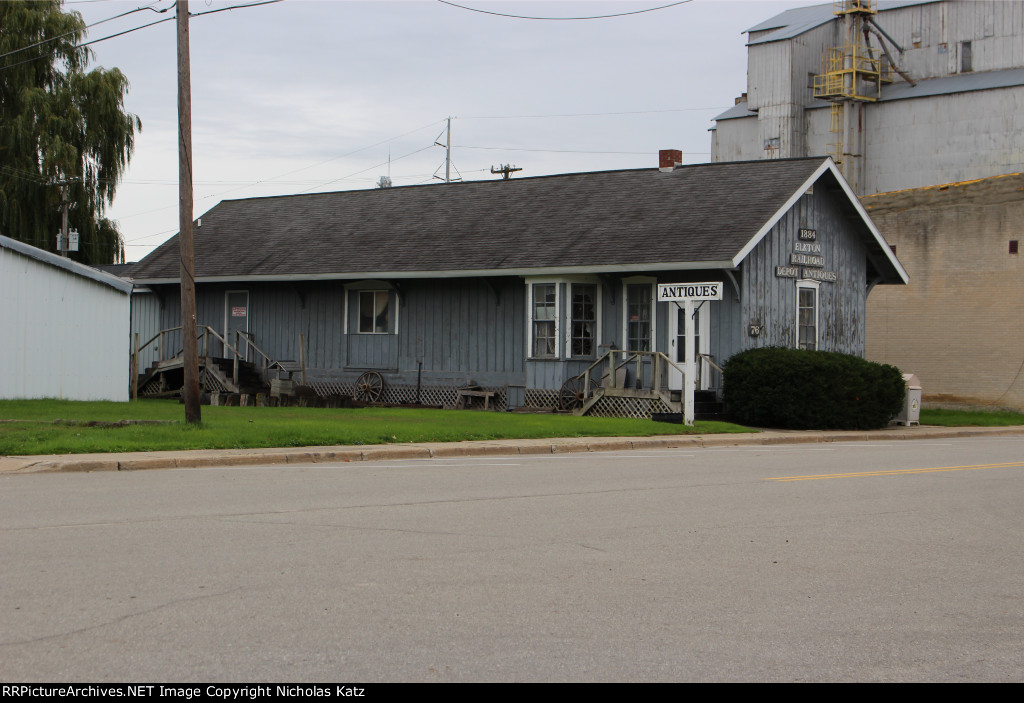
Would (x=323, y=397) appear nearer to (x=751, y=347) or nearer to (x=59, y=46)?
(x=751, y=347)

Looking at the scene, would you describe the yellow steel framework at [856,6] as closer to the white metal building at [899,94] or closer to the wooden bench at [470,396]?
the white metal building at [899,94]

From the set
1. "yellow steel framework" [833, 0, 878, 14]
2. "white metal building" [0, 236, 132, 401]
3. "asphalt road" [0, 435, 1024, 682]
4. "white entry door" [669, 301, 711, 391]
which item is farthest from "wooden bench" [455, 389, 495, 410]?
"yellow steel framework" [833, 0, 878, 14]

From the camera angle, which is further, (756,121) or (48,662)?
(756,121)

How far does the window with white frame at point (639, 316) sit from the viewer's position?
2764 centimetres

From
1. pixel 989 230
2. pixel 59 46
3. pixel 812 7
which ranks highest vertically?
pixel 812 7

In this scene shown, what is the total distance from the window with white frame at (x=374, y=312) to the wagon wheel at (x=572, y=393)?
5.97 meters

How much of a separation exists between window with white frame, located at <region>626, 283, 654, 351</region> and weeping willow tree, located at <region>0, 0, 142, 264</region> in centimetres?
2504

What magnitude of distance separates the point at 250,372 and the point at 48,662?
26.2m

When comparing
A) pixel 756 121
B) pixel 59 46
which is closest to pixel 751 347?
pixel 59 46

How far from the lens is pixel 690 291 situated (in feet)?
76.4

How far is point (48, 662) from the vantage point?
18.9ft

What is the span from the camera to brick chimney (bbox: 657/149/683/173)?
31.2 metres

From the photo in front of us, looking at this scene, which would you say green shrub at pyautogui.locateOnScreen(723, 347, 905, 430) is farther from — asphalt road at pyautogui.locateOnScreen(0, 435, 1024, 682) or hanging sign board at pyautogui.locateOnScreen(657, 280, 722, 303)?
asphalt road at pyautogui.locateOnScreen(0, 435, 1024, 682)

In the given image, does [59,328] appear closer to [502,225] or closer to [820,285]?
[502,225]
